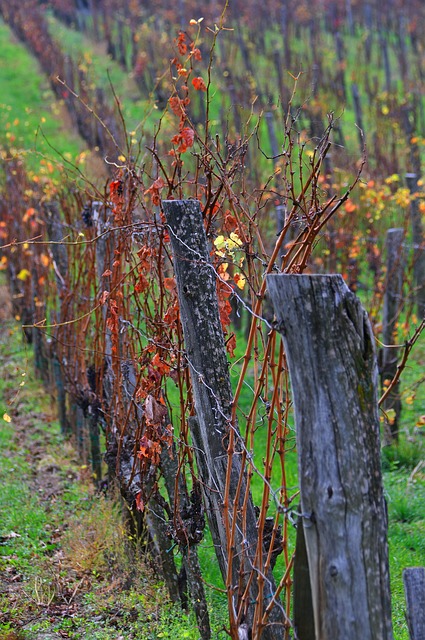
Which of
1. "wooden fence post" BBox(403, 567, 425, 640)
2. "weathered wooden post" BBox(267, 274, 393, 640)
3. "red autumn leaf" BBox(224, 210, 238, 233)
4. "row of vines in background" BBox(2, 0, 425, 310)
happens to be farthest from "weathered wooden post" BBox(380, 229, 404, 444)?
"weathered wooden post" BBox(267, 274, 393, 640)

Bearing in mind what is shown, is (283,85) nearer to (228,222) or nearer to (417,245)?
(417,245)

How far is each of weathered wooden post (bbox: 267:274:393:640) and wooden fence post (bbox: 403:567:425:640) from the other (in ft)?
0.39

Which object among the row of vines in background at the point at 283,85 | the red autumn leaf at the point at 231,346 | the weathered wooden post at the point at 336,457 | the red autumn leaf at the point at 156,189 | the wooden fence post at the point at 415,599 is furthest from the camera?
the row of vines in background at the point at 283,85

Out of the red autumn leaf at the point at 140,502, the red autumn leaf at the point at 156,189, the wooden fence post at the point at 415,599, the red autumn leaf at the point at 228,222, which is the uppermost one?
the red autumn leaf at the point at 156,189

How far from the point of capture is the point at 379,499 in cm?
208

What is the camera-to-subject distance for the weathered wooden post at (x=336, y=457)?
2.02 m

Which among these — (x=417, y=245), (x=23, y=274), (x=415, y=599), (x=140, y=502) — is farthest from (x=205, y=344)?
(x=417, y=245)

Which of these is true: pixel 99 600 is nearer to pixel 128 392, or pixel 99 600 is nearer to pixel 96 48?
pixel 128 392

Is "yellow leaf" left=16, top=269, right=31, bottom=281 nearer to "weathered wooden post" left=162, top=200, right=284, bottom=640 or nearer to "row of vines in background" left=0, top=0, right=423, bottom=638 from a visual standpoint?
"row of vines in background" left=0, top=0, right=423, bottom=638

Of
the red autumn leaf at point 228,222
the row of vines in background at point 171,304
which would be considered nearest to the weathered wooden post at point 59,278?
the row of vines in background at point 171,304

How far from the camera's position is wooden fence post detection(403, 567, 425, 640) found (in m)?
2.16

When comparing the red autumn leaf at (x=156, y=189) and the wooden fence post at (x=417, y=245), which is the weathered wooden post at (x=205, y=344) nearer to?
the red autumn leaf at (x=156, y=189)

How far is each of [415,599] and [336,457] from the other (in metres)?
0.50

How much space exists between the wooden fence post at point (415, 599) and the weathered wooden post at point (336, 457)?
12cm
